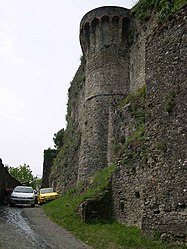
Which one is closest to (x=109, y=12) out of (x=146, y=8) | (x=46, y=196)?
(x=146, y=8)

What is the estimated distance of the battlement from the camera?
1019 inches

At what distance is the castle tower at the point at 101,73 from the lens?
2423 centimetres

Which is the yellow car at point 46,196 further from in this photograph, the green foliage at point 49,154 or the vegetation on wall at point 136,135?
the green foliage at point 49,154

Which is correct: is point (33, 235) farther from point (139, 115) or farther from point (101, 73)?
point (101, 73)

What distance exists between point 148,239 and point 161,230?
566 mm

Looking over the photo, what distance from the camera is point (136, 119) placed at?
1911 cm

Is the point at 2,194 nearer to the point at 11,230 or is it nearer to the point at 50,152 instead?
the point at 11,230

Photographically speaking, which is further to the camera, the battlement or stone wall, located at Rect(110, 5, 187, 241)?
the battlement

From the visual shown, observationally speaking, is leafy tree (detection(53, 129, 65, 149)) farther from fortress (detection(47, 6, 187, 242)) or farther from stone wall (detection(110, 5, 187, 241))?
stone wall (detection(110, 5, 187, 241))

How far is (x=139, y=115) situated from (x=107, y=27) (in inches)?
378

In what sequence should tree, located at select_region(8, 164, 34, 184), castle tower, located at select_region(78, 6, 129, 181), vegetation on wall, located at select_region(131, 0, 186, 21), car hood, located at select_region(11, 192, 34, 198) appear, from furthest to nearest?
tree, located at select_region(8, 164, 34, 184) < castle tower, located at select_region(78, 6, 129, 181) < car hood, located at select_region(11, 192, 34, 198) < vegetation on wall, located at select_region(131, 0, 186, 21)

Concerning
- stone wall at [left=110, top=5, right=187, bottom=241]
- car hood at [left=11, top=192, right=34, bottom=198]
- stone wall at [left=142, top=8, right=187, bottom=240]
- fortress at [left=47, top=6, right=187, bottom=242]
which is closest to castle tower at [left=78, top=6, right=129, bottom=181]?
fortress at [left=47, top=6, right=187, bottom=242]

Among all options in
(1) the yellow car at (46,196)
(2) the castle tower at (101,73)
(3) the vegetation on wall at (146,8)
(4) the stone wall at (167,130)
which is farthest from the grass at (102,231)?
(3) the vegetation on wall at (146,8)

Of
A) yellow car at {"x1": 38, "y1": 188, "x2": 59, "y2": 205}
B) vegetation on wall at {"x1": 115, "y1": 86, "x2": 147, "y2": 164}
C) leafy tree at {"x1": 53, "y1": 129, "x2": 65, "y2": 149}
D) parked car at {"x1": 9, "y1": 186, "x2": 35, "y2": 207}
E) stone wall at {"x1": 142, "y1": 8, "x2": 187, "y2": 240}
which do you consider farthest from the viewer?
leafy tree at {"x1": 53, "y1": 129, "x2": 65, "y2": 149}
